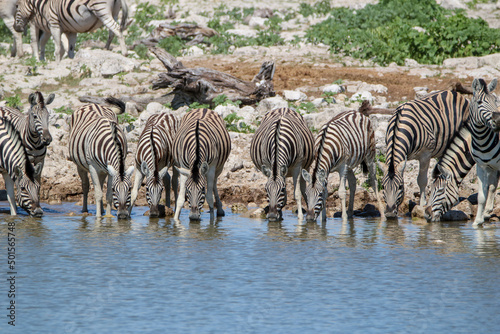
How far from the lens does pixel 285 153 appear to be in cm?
1187

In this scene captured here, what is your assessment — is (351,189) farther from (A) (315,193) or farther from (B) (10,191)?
(B) (10,191)

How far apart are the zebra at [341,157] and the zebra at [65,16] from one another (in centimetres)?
1127

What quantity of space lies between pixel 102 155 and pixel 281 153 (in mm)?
2910

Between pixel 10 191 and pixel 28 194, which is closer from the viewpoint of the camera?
pixel 28 194

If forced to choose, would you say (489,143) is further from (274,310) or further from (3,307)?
(3,307)

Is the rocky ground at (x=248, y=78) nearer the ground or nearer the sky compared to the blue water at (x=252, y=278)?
nearer the sky

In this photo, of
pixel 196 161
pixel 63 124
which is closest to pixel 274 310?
pixel 196 161

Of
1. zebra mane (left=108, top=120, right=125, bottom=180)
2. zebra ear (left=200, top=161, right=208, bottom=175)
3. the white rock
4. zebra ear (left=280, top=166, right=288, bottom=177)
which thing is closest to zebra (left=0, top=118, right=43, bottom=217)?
zebra mane (left=108, top=120, right=125, bottom=180)

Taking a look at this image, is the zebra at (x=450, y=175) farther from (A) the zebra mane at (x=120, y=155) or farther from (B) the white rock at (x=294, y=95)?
(B) the white rock at (x=294, y=95)

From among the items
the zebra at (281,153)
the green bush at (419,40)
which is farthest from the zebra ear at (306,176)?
the green bush at (419,40)

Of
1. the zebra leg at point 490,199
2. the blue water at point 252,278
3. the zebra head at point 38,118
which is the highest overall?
the zebra head at point 38,118

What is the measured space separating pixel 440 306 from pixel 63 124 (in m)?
11.6

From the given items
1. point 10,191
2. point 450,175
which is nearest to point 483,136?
point 450,175

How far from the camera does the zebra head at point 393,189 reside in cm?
1190
